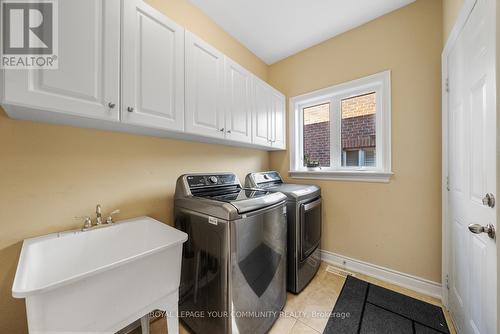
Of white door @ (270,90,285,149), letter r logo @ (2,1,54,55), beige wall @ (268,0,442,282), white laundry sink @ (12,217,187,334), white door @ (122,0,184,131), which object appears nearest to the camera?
white laundry sink @ (12,217,187,334)

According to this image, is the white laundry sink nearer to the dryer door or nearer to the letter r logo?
the letter r logo

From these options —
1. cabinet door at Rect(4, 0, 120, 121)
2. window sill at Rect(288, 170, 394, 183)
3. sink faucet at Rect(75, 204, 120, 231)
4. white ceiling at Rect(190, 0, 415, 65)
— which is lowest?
sink faucet at Rect(75, 204, 120, 231)

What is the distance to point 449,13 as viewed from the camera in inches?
57.4

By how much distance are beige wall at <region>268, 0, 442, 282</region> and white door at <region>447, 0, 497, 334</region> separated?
8.9 inches

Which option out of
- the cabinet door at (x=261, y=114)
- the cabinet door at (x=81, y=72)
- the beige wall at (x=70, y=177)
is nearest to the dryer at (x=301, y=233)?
the cabinet door at (x=261, y=114)

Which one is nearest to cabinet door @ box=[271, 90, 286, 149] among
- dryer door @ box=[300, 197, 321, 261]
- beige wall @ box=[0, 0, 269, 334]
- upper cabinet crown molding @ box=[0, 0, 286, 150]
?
upper cabinet crown molding @ box=[0, 0, 286, 150]

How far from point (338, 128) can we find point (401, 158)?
0.73 metres

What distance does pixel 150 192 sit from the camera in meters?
1.47

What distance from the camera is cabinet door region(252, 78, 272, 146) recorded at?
6.67 feet

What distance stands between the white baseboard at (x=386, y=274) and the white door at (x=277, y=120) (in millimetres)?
1479

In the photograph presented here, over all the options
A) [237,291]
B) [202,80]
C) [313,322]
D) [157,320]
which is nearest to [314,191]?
[313,322]

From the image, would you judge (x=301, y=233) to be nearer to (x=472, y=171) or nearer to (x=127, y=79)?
(x=472, y=171)

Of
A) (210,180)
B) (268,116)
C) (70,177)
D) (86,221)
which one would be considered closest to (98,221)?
(86,221)

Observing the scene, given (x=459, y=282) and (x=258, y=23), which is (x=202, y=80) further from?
(x=459, y=282)
